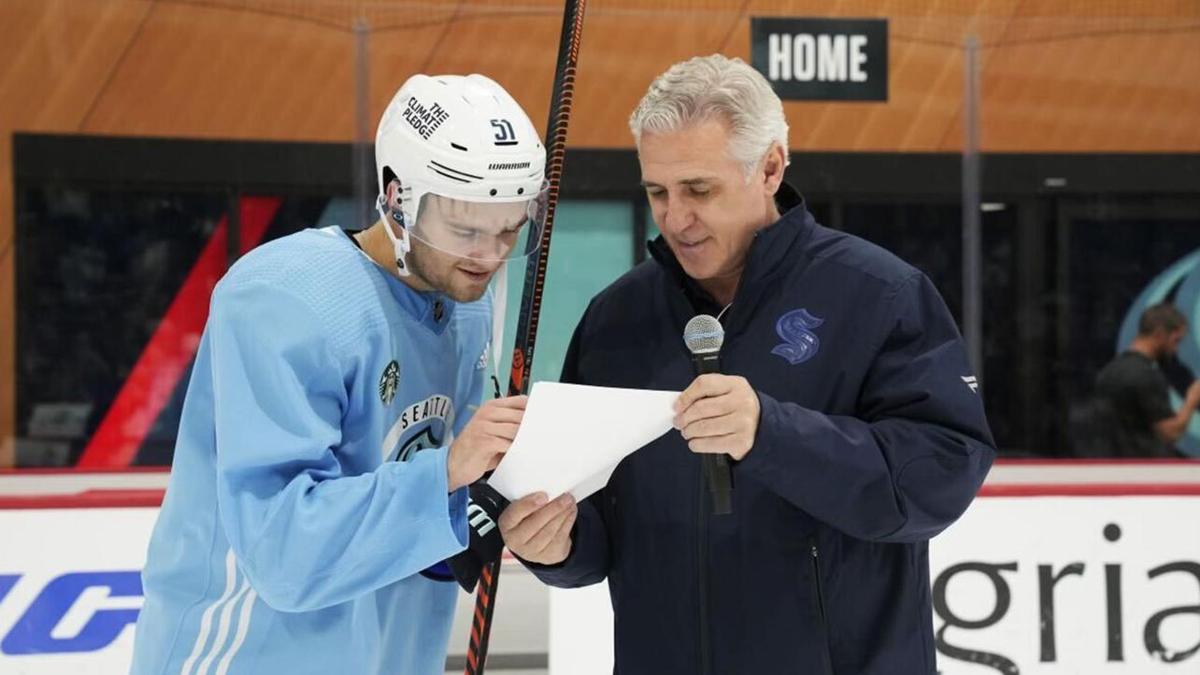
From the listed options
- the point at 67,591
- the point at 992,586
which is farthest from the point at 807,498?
the point at 67,591

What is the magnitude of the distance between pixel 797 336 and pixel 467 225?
1.26 feet

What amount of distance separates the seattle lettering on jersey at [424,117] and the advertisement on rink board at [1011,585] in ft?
5.76

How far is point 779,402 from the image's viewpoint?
149 centimetres

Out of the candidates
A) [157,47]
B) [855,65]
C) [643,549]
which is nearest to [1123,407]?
[855,65]

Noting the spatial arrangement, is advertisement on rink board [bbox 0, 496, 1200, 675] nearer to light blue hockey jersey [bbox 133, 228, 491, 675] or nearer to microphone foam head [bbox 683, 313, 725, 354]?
light blue hockey jersey [bbox 133, 228, 491, 675]

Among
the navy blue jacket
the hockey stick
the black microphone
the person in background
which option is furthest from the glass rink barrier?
the person in background

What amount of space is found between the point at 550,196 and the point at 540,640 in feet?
6.53

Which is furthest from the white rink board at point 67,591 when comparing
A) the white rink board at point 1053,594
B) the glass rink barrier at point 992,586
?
the white rink board at point 1053,594

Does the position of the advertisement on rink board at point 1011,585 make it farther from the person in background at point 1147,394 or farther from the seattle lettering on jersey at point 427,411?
the person in background at point 1147,394

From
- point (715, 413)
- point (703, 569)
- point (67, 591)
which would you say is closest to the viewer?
point (715, 413)

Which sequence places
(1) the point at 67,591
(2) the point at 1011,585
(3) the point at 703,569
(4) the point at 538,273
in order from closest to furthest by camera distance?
(3) the point at 703,569 → (4) the point at 538,273 → (1) the point at 67,591 → (2) the point at 1011,585

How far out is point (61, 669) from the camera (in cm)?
297

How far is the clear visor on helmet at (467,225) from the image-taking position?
4.97ft

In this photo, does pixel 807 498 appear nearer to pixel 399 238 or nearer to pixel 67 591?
pixel 399 238
